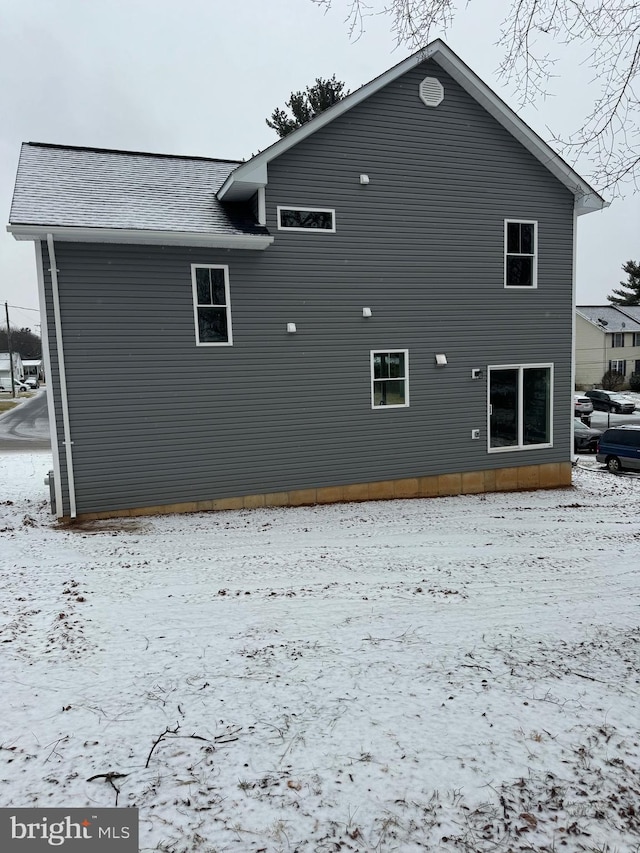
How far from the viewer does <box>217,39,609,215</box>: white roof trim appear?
357 inches

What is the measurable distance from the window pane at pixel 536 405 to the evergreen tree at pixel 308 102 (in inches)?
599

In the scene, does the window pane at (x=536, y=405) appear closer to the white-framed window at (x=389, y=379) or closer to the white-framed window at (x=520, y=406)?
the white-framed window at (x=520, y=406)

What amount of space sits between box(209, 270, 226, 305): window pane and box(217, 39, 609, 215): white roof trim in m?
1.56

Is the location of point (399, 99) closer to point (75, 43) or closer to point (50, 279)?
point (75, 43)

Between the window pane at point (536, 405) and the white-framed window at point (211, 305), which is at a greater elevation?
the white-framed window at point (211, 305)

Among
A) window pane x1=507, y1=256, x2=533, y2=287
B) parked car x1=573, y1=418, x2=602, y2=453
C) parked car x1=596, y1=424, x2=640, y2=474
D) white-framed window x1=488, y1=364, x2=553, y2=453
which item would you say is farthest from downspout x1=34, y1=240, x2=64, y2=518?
parked car x1=573, y1=418, x2=602, y2=453

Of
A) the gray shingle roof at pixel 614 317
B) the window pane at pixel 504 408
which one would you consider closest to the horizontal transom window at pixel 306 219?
the window pane at pixel 504 408

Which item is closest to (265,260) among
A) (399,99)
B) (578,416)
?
(399,99)

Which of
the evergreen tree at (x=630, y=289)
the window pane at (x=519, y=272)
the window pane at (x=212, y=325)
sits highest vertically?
the evergreen tree at (x=630, y=289)

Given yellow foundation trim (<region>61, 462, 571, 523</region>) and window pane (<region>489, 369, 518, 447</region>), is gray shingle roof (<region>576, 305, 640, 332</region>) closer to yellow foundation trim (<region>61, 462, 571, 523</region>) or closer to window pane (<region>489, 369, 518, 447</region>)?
yellow foundation trim (<region>61, 462, 571, 523</region>)

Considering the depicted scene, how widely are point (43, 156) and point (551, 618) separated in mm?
11375

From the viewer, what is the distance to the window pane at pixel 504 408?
11.7 metres

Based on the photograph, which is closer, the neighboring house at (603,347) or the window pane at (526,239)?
the window pane at (526,239)

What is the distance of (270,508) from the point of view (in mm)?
9859
